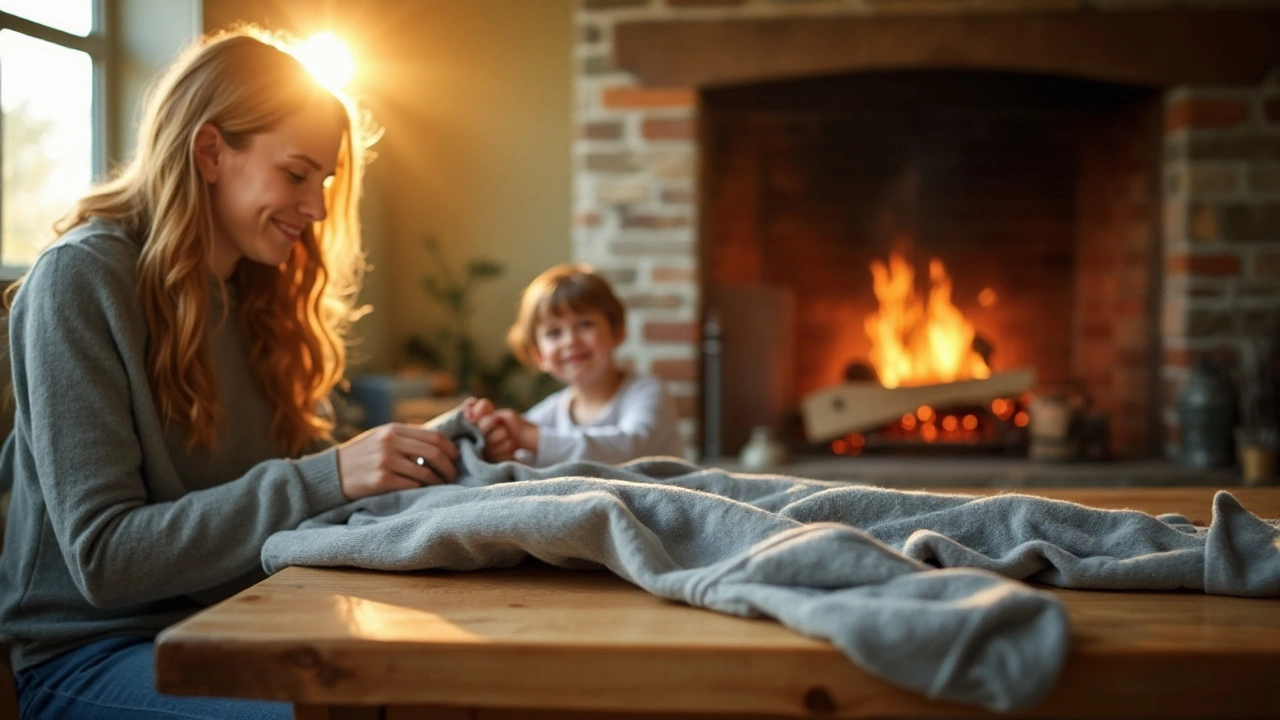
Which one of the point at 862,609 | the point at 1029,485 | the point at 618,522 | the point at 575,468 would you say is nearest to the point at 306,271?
the point at 575,468

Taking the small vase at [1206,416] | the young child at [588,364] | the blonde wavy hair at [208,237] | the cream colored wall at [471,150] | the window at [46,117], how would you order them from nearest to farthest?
the blonde wavy hair at [208,237], the young child at [588,364], the window at [46,117], the small vase at [1206,416], the cream colored wall at [471,150]

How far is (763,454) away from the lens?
3.49 meters

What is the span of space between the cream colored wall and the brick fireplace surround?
100cm

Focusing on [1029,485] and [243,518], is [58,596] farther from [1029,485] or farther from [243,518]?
[1029,485]

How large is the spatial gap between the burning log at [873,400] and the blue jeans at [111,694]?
2558 millimetres

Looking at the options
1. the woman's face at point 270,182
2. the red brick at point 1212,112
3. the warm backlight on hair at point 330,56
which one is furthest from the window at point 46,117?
the red brick at point 1212,112

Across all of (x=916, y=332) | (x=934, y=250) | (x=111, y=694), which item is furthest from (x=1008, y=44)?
(x=111, y=694)

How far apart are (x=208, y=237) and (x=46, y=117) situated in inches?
56.6

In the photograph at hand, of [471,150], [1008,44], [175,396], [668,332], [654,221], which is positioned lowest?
[175,396]

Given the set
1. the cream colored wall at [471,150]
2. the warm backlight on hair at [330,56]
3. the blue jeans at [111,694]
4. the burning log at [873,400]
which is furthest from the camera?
the cream colored wall at [471,150]

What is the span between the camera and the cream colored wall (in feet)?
14.7

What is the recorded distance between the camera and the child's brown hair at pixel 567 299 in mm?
2402

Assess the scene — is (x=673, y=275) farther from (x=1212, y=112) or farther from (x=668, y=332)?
(x=1212, y=112)

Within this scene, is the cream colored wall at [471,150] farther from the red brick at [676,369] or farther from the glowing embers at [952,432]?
the glowing embers at [952,432]
